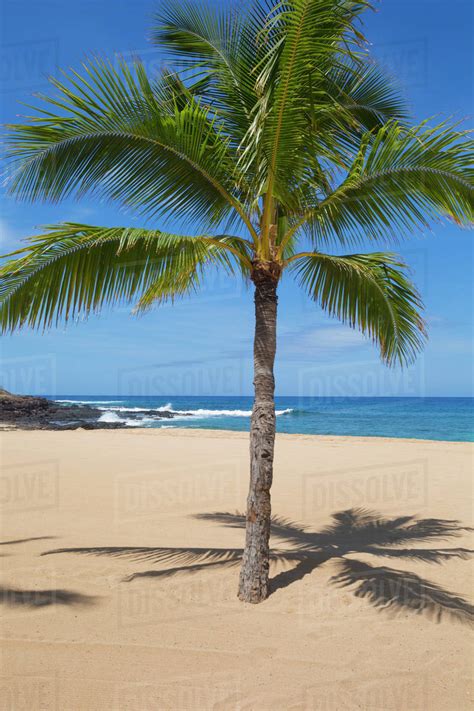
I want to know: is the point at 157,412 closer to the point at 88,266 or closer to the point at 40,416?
the point at 40,416

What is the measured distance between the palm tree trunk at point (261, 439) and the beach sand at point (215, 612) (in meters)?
0.28

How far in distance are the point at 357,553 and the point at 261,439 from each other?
2647 millimetres

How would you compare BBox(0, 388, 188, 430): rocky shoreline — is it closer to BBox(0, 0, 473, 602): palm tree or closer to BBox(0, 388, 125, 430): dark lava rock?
BBox(0, 388, 125, 430): dark lava rock

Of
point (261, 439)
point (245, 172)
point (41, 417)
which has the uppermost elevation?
point (245, 172)

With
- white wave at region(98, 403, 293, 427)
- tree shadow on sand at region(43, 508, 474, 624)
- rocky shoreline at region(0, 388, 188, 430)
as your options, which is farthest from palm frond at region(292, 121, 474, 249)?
white wave at region(98, 403, 293, 427)

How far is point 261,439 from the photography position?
5.42m

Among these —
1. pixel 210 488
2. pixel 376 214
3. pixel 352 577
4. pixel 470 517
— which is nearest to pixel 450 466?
pixel 470 517

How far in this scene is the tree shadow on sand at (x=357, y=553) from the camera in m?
5.50

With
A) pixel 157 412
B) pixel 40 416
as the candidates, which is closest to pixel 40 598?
pixel 40 416

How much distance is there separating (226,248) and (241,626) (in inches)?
137

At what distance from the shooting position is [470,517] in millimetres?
9289

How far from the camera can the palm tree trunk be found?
540 centimetres

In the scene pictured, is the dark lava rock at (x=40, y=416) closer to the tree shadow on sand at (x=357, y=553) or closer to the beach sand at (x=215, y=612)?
the beach sand at (x=215, y=612)

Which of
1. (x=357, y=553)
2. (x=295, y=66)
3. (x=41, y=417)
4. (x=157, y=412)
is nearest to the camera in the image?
(x=295, y=66)
